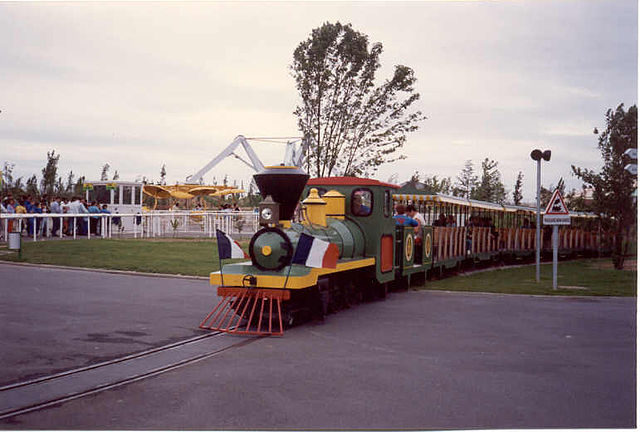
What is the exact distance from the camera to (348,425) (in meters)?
4.73

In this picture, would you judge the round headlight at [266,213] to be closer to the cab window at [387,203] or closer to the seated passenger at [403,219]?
the cab window at [387,203]

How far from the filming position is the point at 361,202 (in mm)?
11656

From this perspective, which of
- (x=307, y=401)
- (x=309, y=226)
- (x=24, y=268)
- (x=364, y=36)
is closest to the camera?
(x=307, y=401)

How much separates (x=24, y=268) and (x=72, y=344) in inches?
322

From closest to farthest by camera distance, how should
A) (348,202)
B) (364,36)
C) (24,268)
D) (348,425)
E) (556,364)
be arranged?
(348,425) → (556,364) → (348,202) → (24,268) → (364,36)

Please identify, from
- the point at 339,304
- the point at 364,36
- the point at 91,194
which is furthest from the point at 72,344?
the point at 91,194

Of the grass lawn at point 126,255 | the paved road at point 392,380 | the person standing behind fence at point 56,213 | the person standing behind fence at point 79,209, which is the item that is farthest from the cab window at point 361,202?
the person standing behind fence at point 79,209

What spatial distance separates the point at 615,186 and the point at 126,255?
1322 centimetres

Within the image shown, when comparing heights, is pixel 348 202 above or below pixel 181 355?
above

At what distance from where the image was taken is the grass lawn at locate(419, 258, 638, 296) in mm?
13219

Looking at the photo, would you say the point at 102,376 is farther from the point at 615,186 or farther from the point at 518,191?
the point at 518,191

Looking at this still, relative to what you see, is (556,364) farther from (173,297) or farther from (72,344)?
(173,297)

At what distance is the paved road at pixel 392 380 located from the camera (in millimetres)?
4852

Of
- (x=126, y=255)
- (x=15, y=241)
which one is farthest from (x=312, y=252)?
(x=15, y=241)
